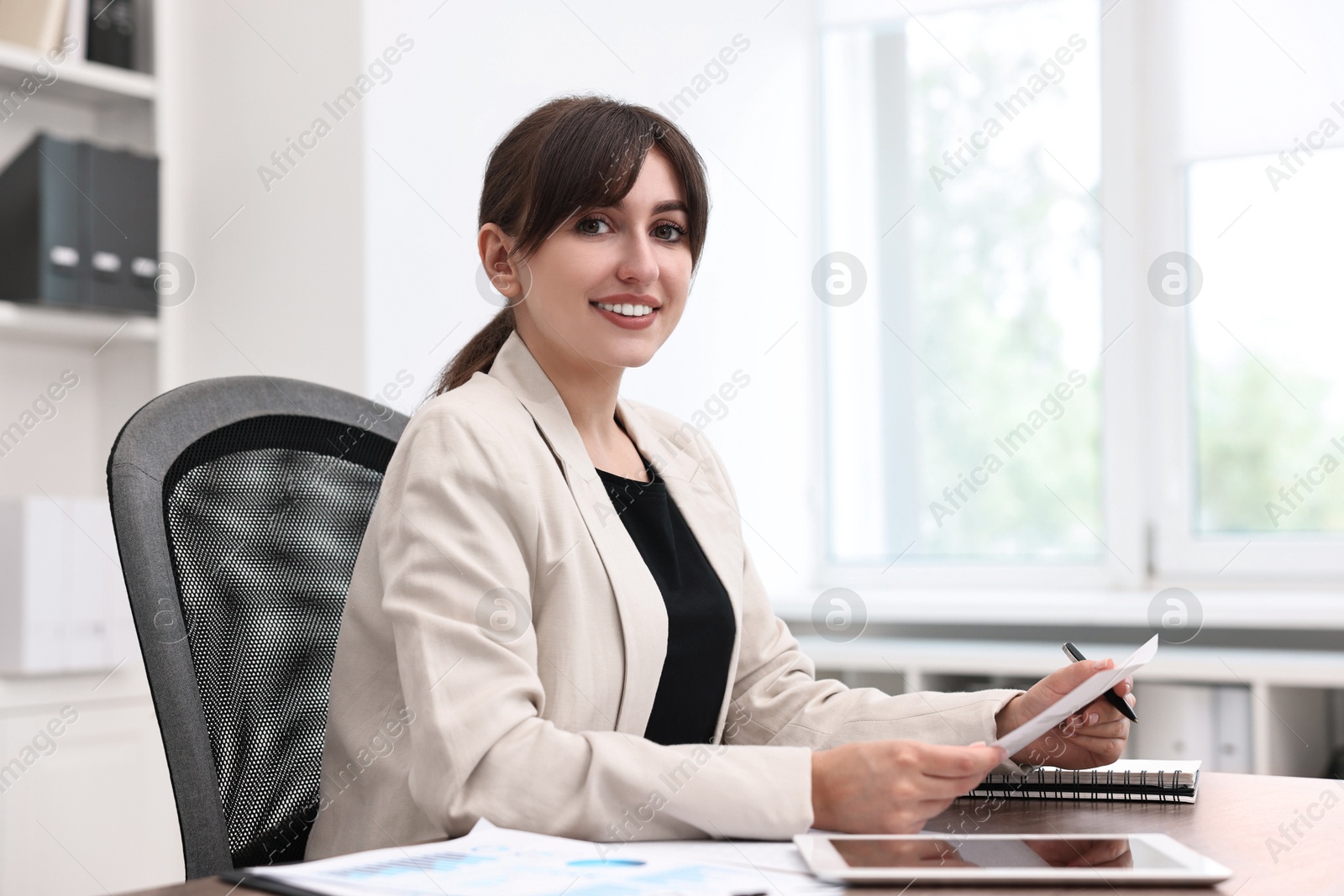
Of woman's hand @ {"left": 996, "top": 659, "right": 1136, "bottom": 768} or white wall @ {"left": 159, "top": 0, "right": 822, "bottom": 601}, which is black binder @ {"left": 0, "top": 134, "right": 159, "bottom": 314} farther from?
woman's hand @ {"left": 996, "top": 659, "right": 1136, "bottom": 768}

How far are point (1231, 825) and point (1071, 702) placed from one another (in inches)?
5.8

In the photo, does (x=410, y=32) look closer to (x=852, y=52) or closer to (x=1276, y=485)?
(x=852, y=52)

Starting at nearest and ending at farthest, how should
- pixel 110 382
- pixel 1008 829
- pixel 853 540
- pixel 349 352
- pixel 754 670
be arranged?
1. pixel 1008 829
2. pixel 754 670
3. pixel 349 352
4. pixel 110 382
5. pixel 853 540

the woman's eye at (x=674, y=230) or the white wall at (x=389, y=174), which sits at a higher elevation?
the white wall at (x=389, y=174)

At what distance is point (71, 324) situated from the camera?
7.93 feet

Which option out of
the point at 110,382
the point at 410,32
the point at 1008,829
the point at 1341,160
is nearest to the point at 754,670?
the point at 1008,829

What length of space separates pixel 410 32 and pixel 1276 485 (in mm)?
2049

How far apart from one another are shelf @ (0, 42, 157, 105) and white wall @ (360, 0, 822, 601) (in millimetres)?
594

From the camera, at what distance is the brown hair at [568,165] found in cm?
119

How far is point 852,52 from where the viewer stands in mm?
3303

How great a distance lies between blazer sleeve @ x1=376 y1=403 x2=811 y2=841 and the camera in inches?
33.4

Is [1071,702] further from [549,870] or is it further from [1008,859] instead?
[549,870]

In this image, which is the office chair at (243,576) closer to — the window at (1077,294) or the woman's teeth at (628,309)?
the woman's teeth at (628,309)

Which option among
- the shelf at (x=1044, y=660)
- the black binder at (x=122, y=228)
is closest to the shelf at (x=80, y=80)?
the black binder at (x=122, y=228)
